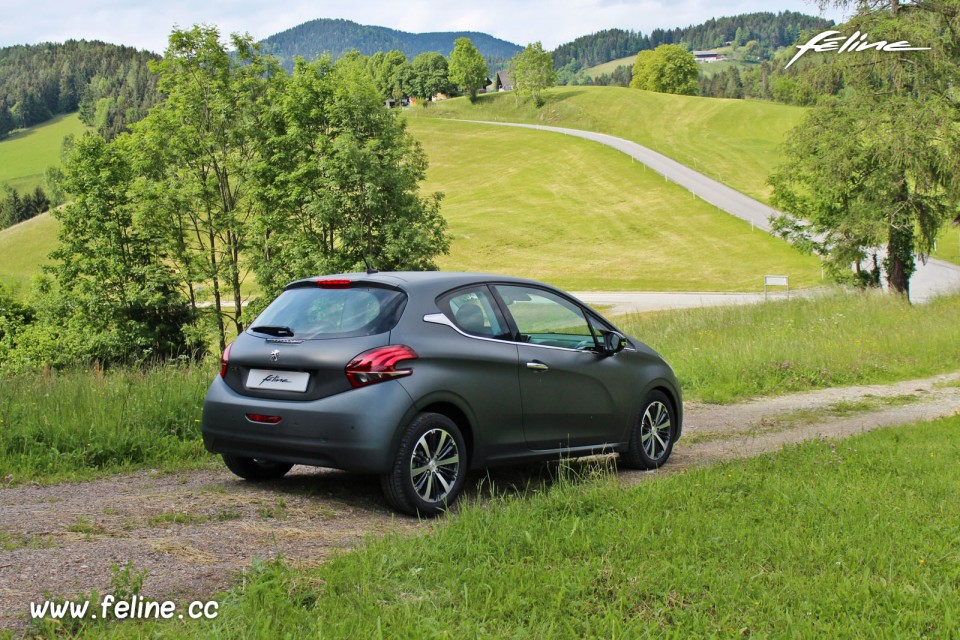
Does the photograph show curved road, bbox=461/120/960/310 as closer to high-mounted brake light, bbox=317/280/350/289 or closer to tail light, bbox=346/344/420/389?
high-mounted brake light, bbox=317/280/350/289

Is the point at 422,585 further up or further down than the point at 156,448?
further up

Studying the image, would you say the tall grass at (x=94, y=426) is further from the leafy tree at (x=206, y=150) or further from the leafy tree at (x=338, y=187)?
the leafy tree at (x=206, y=150)

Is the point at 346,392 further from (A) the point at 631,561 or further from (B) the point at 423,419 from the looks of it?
(A) the point at 631,561

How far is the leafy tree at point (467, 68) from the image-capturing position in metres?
152

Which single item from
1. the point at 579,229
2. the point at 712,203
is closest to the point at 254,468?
the point at 579,229

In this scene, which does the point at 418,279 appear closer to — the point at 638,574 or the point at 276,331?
the point at 276,331

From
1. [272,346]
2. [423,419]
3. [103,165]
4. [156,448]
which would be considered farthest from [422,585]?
[103,165]

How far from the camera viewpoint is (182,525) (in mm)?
5371

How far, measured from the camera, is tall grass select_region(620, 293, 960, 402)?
45.7 ft

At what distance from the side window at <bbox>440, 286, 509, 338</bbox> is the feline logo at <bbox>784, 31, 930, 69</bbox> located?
26.9 meters

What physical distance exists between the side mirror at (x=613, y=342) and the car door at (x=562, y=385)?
0.23 feet

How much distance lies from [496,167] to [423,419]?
9208 centimetres

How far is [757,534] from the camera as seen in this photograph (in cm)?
495

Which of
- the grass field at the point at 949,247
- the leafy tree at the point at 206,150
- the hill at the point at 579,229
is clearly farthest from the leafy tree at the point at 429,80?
the leafy tree at the point at 206,150
